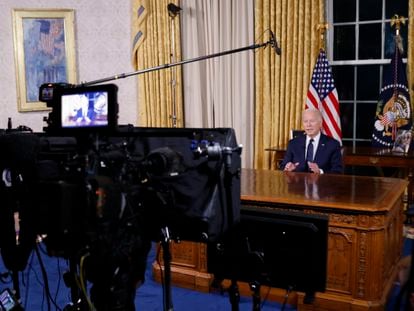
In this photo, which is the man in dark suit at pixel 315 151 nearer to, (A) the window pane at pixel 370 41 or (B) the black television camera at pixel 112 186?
(A) the window pane at pixel 370 41

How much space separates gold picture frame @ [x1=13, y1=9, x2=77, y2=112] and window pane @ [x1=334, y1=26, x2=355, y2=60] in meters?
3.02

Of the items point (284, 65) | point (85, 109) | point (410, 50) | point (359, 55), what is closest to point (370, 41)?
point (359, 55)

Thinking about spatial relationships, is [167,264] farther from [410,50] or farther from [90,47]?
[90,47]

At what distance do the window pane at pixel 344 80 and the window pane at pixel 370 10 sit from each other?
55cm

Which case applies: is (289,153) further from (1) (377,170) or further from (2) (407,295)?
(2) (407,295)

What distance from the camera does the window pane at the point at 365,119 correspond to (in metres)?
5.48

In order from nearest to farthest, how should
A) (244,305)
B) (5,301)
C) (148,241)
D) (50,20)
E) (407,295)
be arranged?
(407,295) < (148,241) < (5,301) < (244,305) < (50,20)

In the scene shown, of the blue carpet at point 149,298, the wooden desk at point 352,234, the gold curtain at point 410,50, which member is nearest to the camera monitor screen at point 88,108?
the wooden desk at point 352,234

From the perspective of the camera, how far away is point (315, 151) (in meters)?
4.04

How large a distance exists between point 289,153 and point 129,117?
8.96ft

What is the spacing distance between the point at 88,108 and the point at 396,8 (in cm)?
449

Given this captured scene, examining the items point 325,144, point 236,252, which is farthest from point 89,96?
point 325,144

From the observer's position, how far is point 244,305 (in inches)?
123

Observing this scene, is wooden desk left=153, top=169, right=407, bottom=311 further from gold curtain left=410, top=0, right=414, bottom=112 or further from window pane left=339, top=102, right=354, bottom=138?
window pane left=339, top=102, right=354, bottom=138
